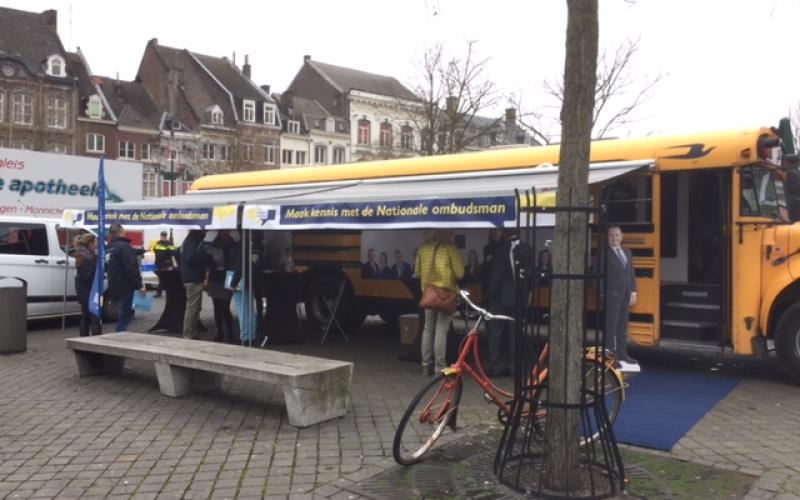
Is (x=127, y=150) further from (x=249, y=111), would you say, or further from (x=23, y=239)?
(x=23, y=239)

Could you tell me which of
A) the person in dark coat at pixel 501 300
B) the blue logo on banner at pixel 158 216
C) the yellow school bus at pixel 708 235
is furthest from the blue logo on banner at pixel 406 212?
the yellow school bus at pixel 708 235

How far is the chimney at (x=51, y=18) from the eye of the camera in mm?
48562

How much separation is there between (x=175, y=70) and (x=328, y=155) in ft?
45.9

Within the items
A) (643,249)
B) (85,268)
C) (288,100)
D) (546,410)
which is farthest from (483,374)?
(288,100)

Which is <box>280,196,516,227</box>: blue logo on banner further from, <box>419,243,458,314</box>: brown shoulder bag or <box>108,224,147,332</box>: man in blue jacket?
<box>108,224,147,332</box>: man in blue jacket

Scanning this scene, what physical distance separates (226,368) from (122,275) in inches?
159

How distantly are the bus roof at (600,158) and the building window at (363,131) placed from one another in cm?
4959

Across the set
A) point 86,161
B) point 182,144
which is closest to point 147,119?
point 182,144

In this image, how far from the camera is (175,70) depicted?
5512 centimetres

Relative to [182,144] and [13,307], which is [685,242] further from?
[182,144]

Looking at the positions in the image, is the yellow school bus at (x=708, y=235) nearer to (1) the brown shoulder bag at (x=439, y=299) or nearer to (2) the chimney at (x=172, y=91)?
(1) the brown shoulder bag at (x=439, y=299)

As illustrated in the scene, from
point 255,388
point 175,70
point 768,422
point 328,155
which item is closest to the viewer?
point 768,422

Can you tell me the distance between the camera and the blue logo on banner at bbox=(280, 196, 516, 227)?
278 inches

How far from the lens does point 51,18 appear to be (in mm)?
48812
